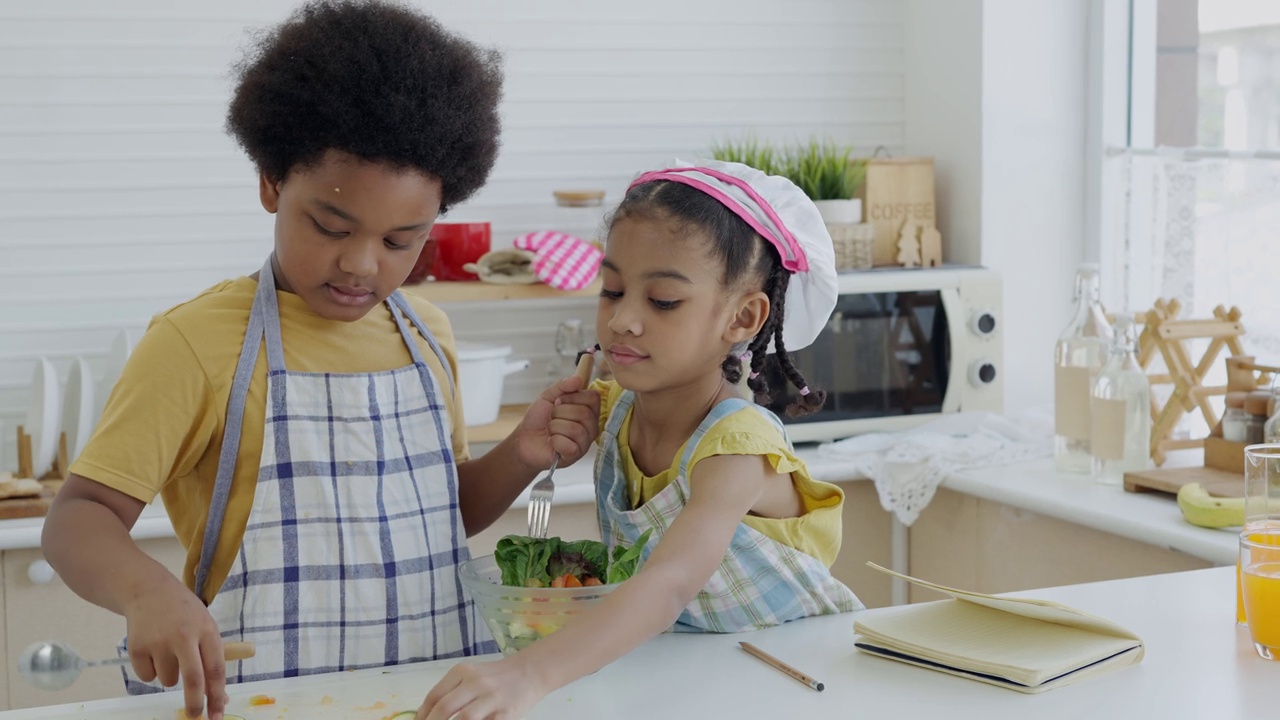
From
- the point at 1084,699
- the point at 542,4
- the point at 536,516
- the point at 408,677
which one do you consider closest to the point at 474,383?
the point at 542,4

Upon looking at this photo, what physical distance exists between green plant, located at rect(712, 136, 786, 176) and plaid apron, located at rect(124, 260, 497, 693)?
1283 millimetres

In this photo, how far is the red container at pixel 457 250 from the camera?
8.21ft

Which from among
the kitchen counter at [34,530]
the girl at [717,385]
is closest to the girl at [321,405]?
the girl at [717,385]

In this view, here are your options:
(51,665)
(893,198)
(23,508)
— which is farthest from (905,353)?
(51,665)

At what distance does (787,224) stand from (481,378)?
1.14 m

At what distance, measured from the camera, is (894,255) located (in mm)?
2719

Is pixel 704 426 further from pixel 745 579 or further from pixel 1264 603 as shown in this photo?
pixel 1264 603

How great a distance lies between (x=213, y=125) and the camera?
2.52 metres

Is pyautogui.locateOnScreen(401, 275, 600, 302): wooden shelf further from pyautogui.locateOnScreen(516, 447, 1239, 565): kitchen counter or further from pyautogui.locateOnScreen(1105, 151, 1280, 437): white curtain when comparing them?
pyautogui.locateOnScreen(1105, 151, 1280, 437): white curtain

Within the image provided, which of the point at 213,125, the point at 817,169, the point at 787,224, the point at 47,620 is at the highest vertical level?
the point at 213,125

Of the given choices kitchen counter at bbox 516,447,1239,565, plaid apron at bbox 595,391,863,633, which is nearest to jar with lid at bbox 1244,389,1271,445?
kitchen counter at bbox 516,447,1239,565

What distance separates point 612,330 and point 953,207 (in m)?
1.72

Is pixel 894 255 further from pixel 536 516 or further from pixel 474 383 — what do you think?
pixel 536 516

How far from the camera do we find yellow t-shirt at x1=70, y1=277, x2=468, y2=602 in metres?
1.20
